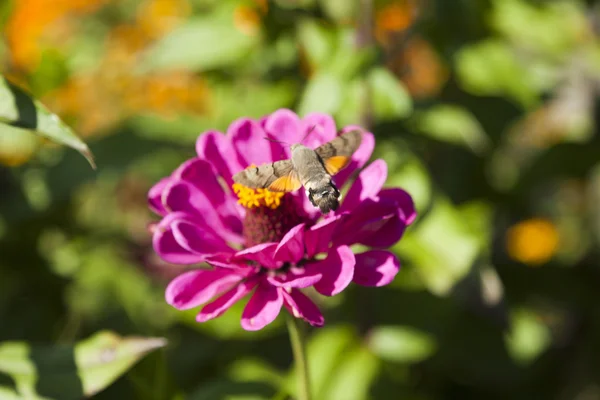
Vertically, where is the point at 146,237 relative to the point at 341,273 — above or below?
below

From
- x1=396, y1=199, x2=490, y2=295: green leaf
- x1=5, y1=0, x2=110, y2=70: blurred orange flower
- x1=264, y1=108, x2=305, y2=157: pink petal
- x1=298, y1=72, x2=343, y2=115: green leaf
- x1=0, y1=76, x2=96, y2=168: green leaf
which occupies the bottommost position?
x1=5, y1=0, x2=110, y2=70: blurred orange flower

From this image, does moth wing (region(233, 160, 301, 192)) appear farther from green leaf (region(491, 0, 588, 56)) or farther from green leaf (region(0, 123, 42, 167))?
green leaf (region(491, 0, 588, 56))

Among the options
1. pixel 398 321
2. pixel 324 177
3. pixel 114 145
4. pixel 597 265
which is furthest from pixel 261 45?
pixel 597 265

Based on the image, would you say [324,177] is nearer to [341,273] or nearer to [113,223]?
[341,273]

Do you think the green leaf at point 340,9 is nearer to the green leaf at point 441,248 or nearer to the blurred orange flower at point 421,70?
the green leaf at point 441,248

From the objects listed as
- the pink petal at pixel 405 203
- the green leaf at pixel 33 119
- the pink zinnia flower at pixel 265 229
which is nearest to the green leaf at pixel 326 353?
the pink zinnia flower at pixel 265 229

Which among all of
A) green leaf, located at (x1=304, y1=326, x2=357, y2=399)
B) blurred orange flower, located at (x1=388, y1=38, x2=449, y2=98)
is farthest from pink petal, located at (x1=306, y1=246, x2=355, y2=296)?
blurred orange flower, located at (x1=388, y1=38, x2=449, y2=98)

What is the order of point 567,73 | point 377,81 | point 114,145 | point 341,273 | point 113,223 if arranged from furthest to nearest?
1. point 113,223
2. point 567,73
3. point 114,145
4. point 377,81
5. point 341,273
